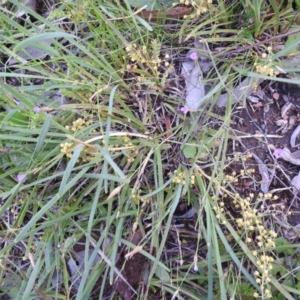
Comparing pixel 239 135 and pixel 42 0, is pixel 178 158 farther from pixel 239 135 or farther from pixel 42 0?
pixel 42 0

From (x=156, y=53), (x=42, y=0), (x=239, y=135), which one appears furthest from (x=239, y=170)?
(x=42, y=0)

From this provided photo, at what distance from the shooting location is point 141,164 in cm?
110

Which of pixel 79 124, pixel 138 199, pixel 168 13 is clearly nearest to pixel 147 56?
pixel 168 13

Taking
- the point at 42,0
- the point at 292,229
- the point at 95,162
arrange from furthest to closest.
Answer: the point at 42,0
the point at 292,229
the point at 95,162

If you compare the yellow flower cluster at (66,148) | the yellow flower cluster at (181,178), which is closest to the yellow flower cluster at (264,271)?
the yellow flower cluster at (181,178)

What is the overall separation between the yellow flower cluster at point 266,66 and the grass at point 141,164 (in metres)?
0.02

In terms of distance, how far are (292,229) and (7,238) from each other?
76 centimetres

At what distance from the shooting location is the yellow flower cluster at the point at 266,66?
1.03m

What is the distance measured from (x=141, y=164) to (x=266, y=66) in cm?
39

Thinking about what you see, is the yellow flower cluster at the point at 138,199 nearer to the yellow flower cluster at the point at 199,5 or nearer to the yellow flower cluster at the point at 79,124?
the yellow flower cluster at the point at 79,124

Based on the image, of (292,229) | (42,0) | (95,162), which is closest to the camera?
(95,162)

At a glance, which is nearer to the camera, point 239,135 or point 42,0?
point 239,135

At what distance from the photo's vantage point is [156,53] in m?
1.10

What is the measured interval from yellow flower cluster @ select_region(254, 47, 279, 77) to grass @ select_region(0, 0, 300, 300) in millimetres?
18
